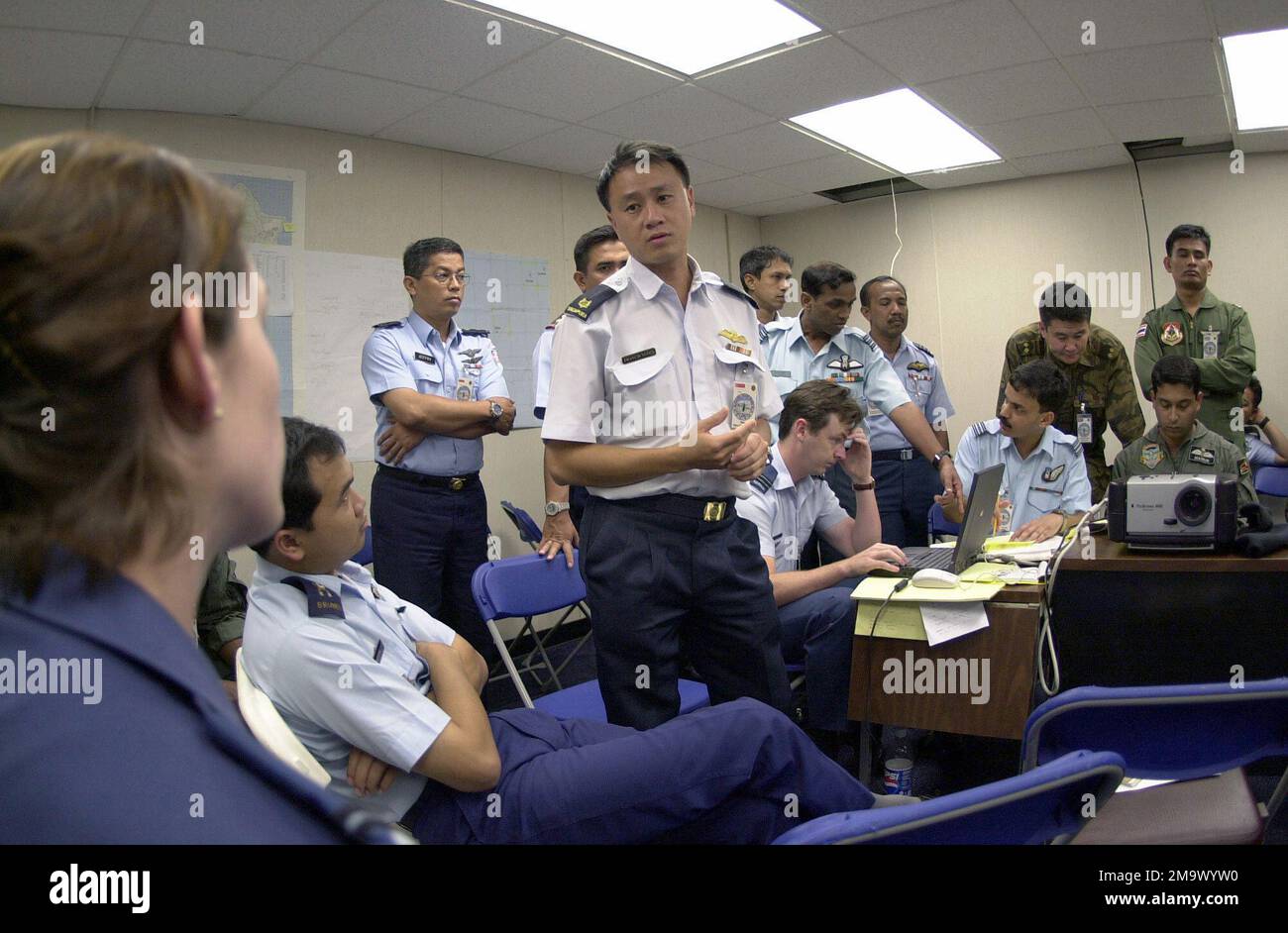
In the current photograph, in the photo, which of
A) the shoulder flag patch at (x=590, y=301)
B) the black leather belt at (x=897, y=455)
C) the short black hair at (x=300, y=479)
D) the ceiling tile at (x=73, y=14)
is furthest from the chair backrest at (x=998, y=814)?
the ceiling tile at (x=73, y=14)

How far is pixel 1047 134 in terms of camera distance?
4.59 metres

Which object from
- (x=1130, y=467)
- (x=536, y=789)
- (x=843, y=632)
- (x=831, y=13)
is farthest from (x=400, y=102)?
(x=1130, y=467)

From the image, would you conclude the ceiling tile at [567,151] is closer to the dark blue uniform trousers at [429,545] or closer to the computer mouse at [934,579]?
the dark blue uniform trousers at [429,545]

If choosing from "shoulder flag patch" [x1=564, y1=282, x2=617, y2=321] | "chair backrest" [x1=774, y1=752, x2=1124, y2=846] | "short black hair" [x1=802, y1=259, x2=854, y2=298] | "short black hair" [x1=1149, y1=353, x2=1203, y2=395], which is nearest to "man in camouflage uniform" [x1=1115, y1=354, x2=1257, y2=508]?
"short black hair" [x1=1149, y1=353, x2=1203, y2=395]

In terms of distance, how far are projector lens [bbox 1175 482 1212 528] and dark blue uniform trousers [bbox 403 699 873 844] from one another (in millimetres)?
1230

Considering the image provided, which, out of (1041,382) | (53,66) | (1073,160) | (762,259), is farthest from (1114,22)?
(53,66)

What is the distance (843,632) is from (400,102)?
300cm

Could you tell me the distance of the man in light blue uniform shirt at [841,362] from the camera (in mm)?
3389

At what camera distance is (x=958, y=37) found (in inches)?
129

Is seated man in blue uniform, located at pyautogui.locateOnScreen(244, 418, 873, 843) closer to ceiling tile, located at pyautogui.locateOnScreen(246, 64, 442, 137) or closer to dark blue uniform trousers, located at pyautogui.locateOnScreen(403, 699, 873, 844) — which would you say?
dark blue uniform trousers, located at pyautogui.locateOnScreen(403, 699, 873, 844)

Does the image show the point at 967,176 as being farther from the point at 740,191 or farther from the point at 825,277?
the point at 825,277

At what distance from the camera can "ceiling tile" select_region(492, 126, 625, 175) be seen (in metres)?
4.14
